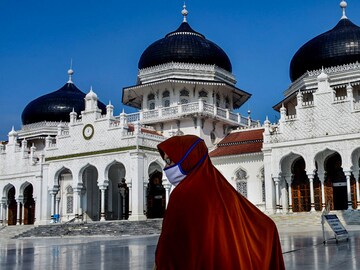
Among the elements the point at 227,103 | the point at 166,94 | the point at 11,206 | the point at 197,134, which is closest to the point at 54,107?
the point at 11,206

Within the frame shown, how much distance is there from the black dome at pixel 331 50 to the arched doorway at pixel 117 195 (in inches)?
566

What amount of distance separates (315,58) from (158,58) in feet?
37.6

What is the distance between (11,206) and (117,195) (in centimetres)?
1111

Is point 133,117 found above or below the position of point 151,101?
below

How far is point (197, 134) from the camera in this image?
32312 mm

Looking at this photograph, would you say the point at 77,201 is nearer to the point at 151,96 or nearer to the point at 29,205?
the point at 29,205

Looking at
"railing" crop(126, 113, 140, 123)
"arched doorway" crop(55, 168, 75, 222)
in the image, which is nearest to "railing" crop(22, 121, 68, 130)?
"arched doorway" crop(55, 168, 75, 222)

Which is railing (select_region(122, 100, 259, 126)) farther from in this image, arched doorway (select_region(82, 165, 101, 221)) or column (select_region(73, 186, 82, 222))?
column (select_region(73, 186, 82, 222))

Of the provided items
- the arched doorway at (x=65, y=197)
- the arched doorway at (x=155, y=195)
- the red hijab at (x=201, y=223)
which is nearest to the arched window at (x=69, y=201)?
the arched doorway at (x=65, y=197)

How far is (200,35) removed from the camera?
38500 millimetres

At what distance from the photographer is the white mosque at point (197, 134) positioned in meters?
26.8

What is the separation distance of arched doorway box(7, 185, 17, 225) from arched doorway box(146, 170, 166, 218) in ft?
44.4

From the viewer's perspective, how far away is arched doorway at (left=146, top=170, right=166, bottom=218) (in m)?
32.2

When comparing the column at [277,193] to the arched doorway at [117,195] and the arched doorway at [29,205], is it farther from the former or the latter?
the arched doorway at [29,205]
